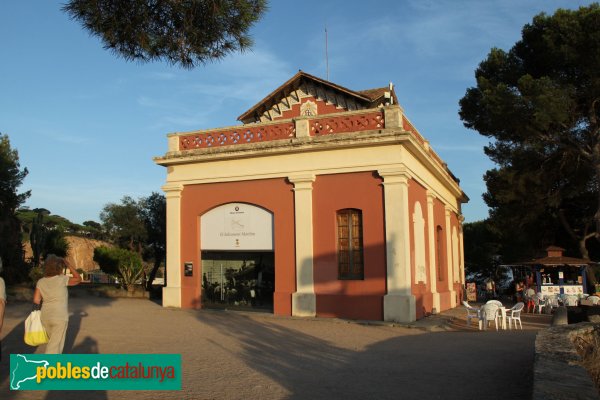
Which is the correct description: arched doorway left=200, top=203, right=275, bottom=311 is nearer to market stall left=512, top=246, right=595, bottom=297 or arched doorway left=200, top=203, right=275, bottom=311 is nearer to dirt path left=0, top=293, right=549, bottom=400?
dirt path left=0, top=293, right=549, bottom=400

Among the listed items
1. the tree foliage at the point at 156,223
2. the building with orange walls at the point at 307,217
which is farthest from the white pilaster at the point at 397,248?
the tree foliage at the point at 156,223

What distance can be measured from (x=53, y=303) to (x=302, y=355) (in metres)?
4.11

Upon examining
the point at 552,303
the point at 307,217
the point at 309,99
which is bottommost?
the point at 552,303

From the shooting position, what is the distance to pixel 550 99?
18719 millimetres

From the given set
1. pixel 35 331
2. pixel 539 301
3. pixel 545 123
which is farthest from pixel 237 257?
pixel 545 123

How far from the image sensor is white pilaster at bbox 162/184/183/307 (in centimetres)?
1631

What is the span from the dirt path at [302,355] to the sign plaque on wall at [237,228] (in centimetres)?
226

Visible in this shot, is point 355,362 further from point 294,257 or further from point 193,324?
point 294,257

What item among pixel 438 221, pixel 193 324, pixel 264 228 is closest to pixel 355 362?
pixel 193 324

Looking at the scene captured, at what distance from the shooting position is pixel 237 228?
15734mm

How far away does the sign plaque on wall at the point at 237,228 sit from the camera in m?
A: 15.3

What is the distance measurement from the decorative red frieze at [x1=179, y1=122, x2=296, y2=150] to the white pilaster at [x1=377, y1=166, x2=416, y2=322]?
316 cm

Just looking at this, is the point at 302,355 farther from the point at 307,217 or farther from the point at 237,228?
the point at 237,228

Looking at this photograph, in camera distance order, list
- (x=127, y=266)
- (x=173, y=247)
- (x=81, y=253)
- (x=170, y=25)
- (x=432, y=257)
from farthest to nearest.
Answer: (x=81, y=253), (x=127, y=266), (x=432, y=257), (x=173, y=247), (x=170, y=25)
